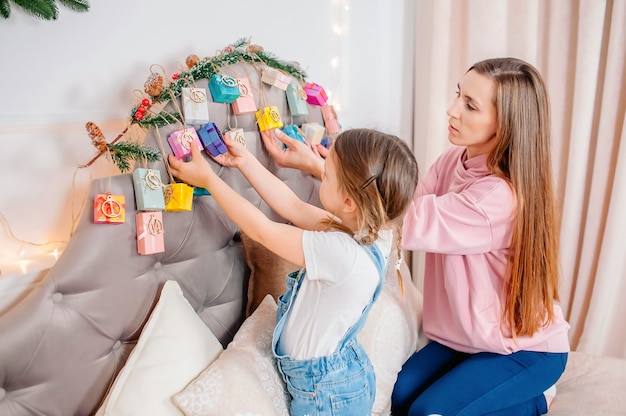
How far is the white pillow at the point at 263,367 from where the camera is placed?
3.40ft

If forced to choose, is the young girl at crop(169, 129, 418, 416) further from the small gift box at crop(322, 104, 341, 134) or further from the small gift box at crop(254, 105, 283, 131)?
the small gift box at crop(322, 104, 341, 134)

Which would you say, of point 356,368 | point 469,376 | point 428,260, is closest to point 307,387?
point 356,368

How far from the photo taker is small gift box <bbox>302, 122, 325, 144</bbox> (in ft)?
5.11

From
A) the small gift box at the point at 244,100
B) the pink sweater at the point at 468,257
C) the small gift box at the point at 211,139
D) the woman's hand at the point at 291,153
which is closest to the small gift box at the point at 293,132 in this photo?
the woman's hand at the point at 291,153

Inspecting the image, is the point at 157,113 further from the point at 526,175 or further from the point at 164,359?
the point at 526,175

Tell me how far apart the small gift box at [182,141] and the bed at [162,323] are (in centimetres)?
2

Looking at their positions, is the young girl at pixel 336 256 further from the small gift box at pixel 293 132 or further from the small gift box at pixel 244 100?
the small gift box at pixel 293 132

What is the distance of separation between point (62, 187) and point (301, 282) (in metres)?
0.68

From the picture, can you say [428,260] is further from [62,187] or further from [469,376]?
[62,187]

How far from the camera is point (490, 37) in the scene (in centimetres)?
201

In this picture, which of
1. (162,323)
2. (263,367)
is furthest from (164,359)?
(263,367)

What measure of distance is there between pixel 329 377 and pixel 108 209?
587mm

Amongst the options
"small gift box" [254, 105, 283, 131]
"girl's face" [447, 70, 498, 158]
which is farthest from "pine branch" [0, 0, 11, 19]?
"girl's face" [447, 70, 498, 158]

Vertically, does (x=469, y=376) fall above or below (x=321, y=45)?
below
